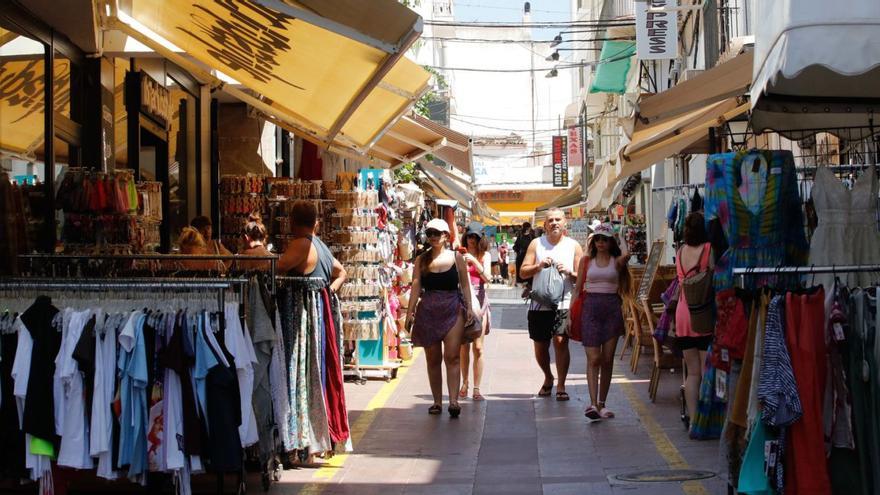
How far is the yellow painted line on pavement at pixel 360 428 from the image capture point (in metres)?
8.14

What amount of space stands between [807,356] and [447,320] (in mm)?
5628

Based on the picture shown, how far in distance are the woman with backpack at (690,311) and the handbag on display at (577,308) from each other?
117cm

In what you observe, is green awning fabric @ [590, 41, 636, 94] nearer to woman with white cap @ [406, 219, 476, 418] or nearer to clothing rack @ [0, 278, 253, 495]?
woman with white cap @ [406, 219, 476, 418]

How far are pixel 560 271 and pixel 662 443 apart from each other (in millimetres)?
2880

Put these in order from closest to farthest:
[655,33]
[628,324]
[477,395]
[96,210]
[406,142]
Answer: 1. [96,210]
2. [477,395]
3. [628,324]
4. [406,142]
5. [655,33]

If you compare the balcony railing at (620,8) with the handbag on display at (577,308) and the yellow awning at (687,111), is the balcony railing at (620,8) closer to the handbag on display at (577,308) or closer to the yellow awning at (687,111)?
the yellow awning at (687,111)

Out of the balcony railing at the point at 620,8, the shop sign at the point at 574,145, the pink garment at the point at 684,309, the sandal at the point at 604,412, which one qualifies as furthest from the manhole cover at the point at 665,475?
the shop sign at the point at 574,145

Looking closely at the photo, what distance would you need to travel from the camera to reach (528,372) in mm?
14734

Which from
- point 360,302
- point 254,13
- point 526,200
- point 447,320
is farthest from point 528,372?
point 526,200

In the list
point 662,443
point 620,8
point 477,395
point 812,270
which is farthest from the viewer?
point 620,8

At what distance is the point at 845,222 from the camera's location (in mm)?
7277

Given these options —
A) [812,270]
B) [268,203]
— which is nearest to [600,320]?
[812,270]

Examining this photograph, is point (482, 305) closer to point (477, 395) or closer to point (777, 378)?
point (477, 395)

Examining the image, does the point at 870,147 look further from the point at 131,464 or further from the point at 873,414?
the point at 131,464
